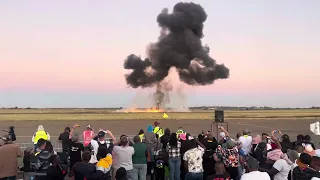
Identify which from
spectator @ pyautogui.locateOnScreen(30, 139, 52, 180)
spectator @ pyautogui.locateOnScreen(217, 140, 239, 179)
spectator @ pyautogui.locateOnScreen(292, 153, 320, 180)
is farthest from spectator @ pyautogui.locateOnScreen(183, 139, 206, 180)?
spectator @ pyautogui.locateOnScreen(30, 139, 52, 180)

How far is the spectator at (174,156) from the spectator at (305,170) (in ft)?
11.9

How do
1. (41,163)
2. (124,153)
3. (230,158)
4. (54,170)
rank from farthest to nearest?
(124,153) < (230,158) < (41,163) < (54,170)

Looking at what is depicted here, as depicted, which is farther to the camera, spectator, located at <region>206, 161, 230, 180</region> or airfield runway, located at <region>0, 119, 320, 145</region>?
airfield runway, located at <region>0, 119, 320, 145</region>

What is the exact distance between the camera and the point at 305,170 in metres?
5.83

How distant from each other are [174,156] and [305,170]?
385 cm

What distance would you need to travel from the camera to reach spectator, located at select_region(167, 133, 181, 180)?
9023mm

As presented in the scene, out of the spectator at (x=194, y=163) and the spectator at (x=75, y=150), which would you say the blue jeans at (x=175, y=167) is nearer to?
the spectator at (x=194, y=163)

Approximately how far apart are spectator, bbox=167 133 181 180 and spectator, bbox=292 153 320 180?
3.64 meters

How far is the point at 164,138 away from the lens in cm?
1015

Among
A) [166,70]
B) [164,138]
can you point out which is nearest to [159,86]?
[166,70]

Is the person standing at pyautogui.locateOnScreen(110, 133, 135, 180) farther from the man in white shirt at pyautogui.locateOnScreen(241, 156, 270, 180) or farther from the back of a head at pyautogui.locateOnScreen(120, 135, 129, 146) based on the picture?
the man in white shirt at pyautogui.locateOnScreen(241, 156, 270, 180)

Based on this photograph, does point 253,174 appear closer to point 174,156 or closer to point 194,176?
point 194,176

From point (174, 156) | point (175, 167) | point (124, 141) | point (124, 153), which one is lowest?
point (175, 167)

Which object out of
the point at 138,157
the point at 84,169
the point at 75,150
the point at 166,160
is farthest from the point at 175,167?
the point at 84,169
